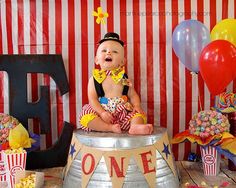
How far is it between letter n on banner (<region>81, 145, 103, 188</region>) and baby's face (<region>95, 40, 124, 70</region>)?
63 centimetres

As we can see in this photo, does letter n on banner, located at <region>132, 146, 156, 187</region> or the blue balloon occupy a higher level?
the blue balloon

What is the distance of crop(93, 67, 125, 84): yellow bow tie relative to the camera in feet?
8.55

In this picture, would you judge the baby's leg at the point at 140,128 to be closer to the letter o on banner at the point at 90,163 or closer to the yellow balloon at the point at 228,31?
the letter o on banner at the point at 90,163

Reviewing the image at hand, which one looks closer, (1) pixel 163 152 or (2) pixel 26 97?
(1) pixel 163 152

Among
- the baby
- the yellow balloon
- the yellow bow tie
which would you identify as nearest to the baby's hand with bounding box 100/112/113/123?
the baby

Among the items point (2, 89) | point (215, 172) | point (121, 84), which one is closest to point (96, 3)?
point (121, 84)

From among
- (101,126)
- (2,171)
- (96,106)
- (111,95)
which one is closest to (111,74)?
(111,95)

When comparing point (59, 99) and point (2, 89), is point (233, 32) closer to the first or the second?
point (59, 99)

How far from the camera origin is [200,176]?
8.45 ft

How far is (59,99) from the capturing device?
292 cm

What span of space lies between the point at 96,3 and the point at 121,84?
71 centimetres

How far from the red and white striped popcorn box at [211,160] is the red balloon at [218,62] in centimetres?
46

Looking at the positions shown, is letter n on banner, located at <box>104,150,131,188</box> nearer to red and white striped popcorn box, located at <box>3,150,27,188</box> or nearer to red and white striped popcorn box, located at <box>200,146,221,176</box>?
red and white striped popcorn box, located at <box>3,150,27,188</box>

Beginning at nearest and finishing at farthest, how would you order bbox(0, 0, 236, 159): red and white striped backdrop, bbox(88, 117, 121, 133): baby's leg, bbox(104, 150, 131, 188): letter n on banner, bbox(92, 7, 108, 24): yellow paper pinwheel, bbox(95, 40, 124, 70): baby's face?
bbox(104, 150, 131, 188): letter n on banner
bbox(88, 117, 121, 133): baby's leg
bbox(95, 40, 124, 70): baby's face
bbox(92, 7, 108, 24): yellow paper pinwheel
bbox(0, 0, 236, 159): red and white striped backdrop
